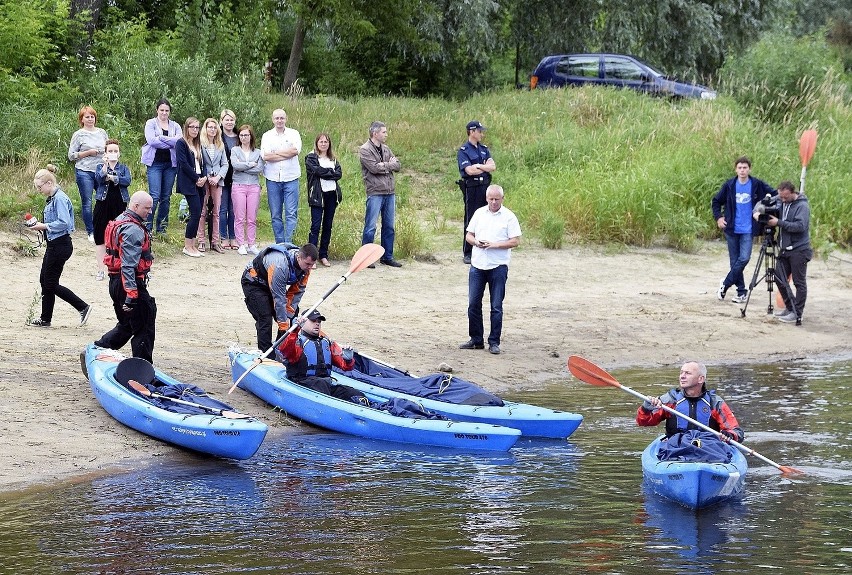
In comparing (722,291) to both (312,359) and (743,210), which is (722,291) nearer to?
(743,210)

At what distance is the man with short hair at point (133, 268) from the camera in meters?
10.5

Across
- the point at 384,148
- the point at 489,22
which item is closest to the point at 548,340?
the point at 384,148

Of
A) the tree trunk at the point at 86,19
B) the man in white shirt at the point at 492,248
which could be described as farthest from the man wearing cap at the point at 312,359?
the tree trunk at the point at 86,19

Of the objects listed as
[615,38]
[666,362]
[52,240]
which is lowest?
[666,362]

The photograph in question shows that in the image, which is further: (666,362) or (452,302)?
(452,302)

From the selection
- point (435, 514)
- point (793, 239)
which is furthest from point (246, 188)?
point (435, 514)

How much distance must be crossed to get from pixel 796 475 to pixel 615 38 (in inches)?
849

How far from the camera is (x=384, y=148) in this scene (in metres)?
16.2

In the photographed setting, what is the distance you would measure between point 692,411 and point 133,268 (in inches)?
184

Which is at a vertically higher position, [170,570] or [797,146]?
[797,146]

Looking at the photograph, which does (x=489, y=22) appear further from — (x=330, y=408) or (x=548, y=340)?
(x=330, y=408)

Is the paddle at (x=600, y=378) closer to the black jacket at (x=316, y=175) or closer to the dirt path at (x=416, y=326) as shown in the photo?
the dirt path at (x=416, y=326)

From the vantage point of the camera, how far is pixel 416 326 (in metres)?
14.4

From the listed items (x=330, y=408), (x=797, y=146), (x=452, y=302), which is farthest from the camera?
(x=797, y=146)
